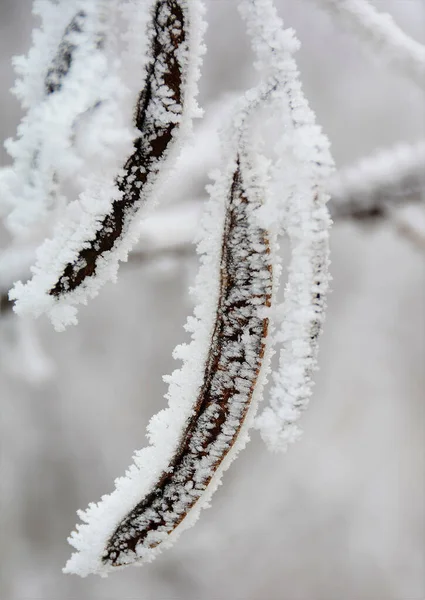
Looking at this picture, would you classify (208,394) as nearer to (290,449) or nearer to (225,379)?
(225,379)

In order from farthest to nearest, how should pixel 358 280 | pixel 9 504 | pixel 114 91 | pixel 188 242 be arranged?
pixel 358 280 < pixel 9 504 < pixel 188 242 < pixel 114 91

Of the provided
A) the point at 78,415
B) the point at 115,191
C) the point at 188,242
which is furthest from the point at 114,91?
the point at 78,415

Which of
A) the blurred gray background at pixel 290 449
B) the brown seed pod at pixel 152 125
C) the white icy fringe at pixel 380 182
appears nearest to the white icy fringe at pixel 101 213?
the brown seed pod at pixel 152 125

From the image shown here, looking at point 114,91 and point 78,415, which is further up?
point 78,415

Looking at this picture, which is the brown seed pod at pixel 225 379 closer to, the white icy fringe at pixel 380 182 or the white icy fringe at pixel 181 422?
the white icy fringe at pixel 181 422

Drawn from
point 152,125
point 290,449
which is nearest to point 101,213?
point 152,125

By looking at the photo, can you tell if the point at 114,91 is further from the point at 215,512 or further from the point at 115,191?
the point at 215,512

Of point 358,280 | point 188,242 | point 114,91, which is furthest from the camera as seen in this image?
point 358,280
